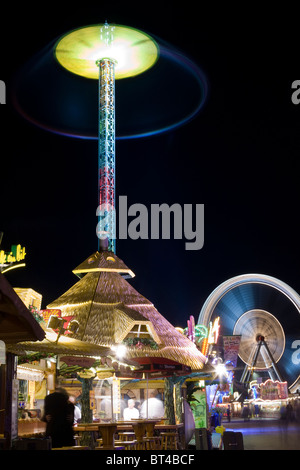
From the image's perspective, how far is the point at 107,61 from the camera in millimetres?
26328

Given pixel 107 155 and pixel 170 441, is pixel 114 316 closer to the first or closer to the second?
pixel 170 441

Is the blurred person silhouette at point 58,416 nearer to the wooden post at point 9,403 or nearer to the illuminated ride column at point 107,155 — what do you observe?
the wooden post at point 9,403

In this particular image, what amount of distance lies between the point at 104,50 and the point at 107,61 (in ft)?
2.30

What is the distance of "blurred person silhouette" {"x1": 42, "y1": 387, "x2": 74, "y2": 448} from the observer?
1023 cm

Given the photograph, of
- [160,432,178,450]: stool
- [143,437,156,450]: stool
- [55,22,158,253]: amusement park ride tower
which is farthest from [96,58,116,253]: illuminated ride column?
[143,437,156,450]: stool

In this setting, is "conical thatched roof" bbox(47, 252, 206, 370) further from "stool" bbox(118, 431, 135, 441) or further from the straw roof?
the straw roof

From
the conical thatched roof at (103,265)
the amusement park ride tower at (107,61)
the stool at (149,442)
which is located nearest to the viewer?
the stool at (149,442)

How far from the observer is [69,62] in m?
26.7

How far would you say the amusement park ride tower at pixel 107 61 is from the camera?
966 inches

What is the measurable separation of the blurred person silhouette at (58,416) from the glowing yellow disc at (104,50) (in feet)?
56.8

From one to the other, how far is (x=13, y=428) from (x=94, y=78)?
2203 centimetres

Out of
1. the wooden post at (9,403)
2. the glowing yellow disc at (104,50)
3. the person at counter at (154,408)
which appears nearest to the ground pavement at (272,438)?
the person at counter at (154,408)

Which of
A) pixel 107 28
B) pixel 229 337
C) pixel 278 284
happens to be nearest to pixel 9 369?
pixel 107 28

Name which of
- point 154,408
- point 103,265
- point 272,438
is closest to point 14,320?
point 272,438
